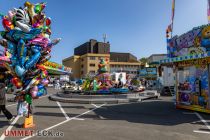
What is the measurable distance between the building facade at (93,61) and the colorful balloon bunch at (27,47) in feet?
235

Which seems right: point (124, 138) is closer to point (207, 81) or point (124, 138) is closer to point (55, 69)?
point (207, 81)

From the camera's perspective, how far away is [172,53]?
12289 mm

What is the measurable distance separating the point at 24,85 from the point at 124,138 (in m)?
4.21

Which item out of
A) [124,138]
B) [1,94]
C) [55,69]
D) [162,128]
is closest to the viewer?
[124,138]

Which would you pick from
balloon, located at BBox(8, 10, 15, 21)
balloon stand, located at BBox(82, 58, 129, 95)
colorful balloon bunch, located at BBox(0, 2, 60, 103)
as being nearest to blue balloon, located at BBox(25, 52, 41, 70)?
colorful balloon bunch, located at BBox(0, 2, 60, 103)

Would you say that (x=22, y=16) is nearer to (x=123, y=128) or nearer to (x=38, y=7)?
(x=38, y=7)

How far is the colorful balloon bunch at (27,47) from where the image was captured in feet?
23.5

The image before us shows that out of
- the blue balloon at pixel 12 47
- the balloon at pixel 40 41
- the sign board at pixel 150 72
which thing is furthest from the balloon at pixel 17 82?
the sign board at pixel 150 72

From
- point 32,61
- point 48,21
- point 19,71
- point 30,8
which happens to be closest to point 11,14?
point 30,8

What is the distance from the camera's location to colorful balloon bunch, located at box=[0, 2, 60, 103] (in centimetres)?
717

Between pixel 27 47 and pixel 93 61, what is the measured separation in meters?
75.0

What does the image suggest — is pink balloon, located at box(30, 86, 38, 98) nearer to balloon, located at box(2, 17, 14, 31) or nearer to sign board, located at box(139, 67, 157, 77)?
balloon, located at box(2, 17, 14, 31)

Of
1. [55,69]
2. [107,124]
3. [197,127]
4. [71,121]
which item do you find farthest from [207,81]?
[55,69]

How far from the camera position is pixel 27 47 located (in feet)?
24.2
